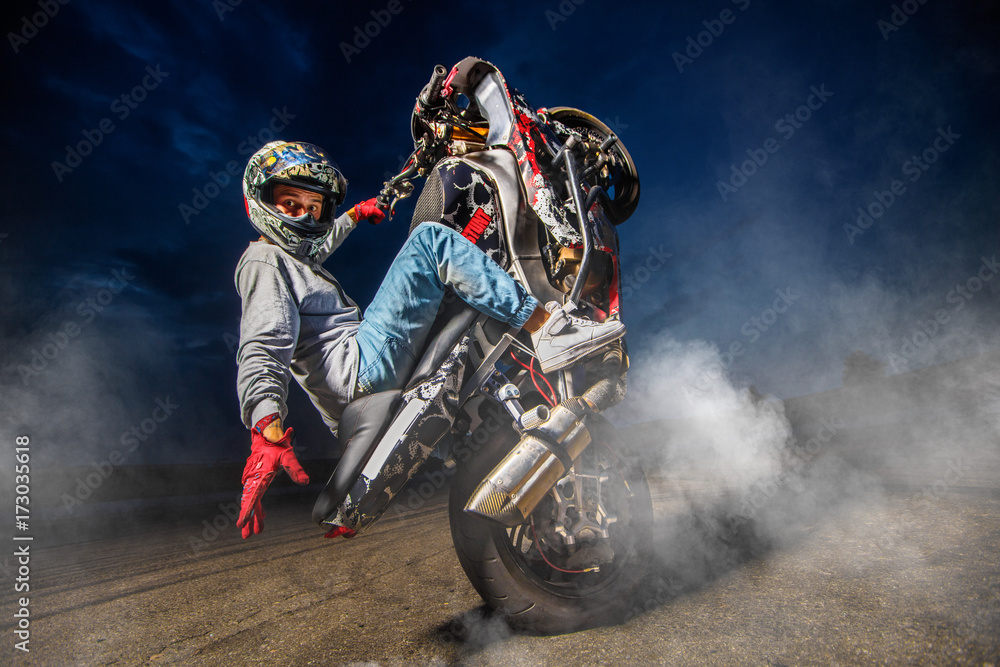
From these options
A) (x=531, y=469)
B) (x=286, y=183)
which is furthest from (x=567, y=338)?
(x=286, y=183)

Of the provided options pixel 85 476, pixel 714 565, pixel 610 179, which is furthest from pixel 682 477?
pixel 85 476

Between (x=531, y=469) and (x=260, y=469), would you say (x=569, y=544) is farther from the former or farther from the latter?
(x=260, y=469)

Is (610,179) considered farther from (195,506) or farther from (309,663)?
(195,506)

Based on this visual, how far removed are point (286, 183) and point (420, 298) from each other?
2.67 feet

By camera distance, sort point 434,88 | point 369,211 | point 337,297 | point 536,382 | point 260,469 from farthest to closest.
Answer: point 434,88
point 369,211
point 536,382
point 337,297
point 260,469

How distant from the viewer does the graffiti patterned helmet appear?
1.95 metres

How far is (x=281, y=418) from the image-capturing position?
161cm

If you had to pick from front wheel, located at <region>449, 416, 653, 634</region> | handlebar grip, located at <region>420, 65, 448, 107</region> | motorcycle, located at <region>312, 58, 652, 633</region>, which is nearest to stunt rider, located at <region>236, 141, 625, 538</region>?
motorcycle, located at <region>312, 58, 652, 633</region>

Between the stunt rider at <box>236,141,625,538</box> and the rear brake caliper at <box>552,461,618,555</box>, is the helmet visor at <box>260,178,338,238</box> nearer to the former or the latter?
the stunt rider at <box>236,141,625,538</box>

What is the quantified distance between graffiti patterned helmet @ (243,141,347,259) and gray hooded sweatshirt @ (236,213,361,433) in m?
0.08

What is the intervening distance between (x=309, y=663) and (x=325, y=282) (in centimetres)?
159

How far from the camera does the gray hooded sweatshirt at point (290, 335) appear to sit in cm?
162

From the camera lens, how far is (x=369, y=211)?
2.54 m

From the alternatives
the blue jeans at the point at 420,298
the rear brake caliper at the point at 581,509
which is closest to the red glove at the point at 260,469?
the blue jeans at the point at 420,298
